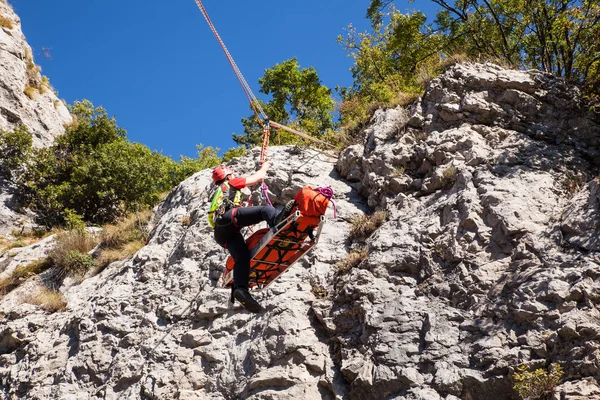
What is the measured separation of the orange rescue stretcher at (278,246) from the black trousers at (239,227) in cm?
14

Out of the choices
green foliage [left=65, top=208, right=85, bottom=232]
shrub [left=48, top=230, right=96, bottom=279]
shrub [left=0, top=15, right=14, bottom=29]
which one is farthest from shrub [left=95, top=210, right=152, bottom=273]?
shrub [left=0, top=15, right=14, bottom=29]

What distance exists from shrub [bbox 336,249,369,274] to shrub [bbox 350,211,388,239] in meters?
0.51

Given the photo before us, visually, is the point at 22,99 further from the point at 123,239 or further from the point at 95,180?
the point at 123,239

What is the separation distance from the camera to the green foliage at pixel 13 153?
19984mm

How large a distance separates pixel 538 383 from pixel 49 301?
31.1ft

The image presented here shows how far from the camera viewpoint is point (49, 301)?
40.3ft

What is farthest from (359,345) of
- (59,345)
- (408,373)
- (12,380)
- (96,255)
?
(96,255)

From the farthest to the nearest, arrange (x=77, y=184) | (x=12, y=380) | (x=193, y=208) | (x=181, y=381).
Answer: (x=77, y=184), (x=193, y=208), (x=12, y=380), (x=181, y=381)

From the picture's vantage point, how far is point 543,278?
24.8 feet

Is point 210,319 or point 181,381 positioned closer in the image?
point 181,381

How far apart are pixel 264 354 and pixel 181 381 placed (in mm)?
1467

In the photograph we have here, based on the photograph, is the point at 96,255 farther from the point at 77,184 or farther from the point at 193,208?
the point at 77,184

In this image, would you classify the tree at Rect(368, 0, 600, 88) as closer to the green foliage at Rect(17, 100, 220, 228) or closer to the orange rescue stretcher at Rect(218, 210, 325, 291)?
the orange rescue stretcher at Rect(218, 210, 325, 291)

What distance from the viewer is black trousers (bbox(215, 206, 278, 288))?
26.4 ft
